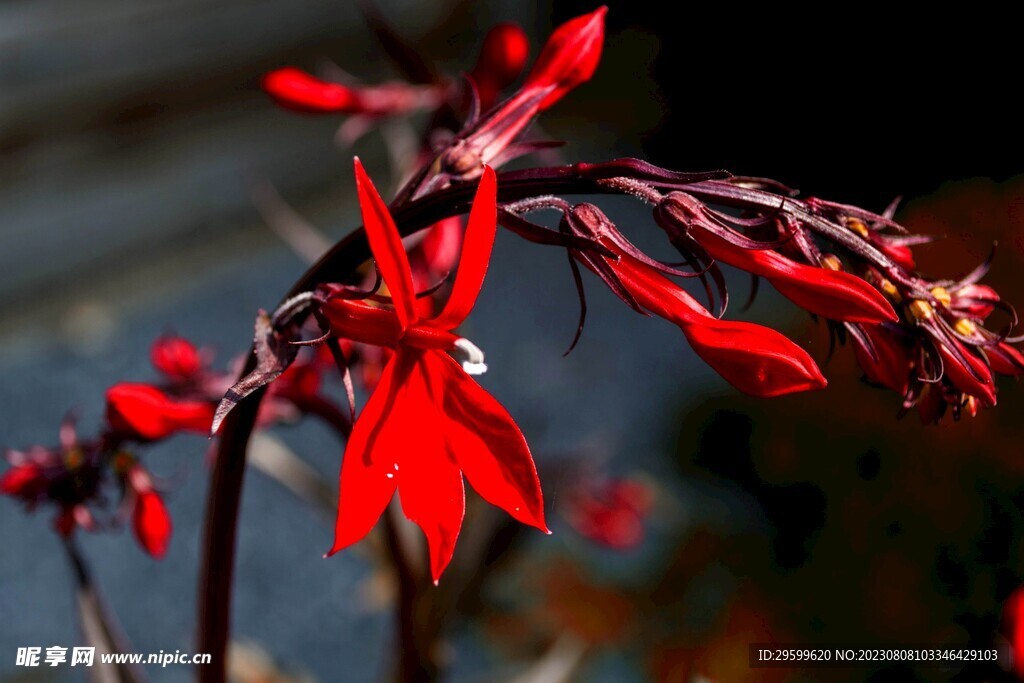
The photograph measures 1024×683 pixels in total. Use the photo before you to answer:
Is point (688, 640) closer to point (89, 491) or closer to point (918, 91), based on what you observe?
point (89, 491)

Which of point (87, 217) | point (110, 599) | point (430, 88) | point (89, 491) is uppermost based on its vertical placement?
point (430, 88)

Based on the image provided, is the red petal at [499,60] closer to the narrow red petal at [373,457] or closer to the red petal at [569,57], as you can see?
the red petal at [569,57]

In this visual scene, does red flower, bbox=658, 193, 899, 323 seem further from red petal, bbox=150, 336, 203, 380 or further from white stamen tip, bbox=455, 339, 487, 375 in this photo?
red petal, bbox=150, 336, 203, 380

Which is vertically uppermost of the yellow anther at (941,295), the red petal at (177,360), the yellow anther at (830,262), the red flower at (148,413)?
the yellow anther at (830,262)

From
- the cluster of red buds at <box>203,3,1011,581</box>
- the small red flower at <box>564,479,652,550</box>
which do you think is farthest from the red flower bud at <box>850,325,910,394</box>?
the small red flower at <box>564,479,652,550</box>

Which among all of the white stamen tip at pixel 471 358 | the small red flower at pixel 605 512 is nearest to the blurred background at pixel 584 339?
the small red flower at pixel 605 512

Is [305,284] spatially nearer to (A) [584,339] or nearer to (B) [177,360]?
(B) [177,360]

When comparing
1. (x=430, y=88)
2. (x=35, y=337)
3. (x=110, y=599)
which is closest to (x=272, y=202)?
(x=35, y=337)
